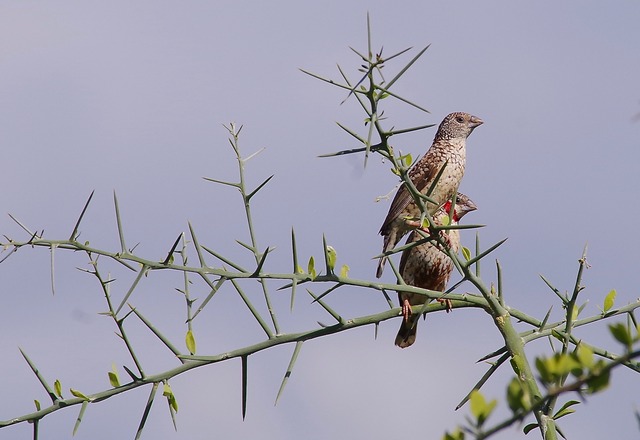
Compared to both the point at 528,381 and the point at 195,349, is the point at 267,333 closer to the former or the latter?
the point at 195,349

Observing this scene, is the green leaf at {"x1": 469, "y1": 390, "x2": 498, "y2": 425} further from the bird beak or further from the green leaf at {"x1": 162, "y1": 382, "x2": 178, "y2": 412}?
the bird beak

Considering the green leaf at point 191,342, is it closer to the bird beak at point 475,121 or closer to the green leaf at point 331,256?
the green leaf at point 331,256

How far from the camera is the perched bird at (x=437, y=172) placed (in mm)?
9117

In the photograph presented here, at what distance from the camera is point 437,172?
32.9ft

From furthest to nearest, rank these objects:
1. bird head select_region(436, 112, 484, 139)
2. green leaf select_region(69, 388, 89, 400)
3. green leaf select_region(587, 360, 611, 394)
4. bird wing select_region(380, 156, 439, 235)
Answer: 1. bird head select_region(436, 112, 484, 139)
2. bird wing select_region(380, 156, 439, 235)
3. green leaf select_region(69, 388, 89, 400)
4. green leaf select_region(587, 360, 611, 394)

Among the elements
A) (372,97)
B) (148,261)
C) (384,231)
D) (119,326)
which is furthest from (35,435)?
(384,231)

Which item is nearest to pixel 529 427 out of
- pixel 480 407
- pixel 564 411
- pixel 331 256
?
pixel 564 411

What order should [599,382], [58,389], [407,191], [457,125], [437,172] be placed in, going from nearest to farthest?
1. [599,382]
2. [58,389]
3. [407,191]
4. [437,172]
5. [457,125]

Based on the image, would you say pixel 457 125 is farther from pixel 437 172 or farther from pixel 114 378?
pixel 114 378

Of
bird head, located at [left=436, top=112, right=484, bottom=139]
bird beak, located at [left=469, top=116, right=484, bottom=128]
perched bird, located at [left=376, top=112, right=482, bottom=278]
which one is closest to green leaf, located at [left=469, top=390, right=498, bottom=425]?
perched bird, located at [left=376, top=112, right=482, bottom=278]

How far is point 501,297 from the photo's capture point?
3951mm

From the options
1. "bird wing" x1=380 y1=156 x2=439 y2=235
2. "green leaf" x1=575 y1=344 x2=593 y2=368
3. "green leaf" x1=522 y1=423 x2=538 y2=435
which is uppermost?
"bird wing" x1=380 y1=156 x2=439 y2=235

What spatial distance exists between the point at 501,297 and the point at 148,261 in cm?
138

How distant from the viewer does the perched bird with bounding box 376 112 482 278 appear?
912 centimetres
